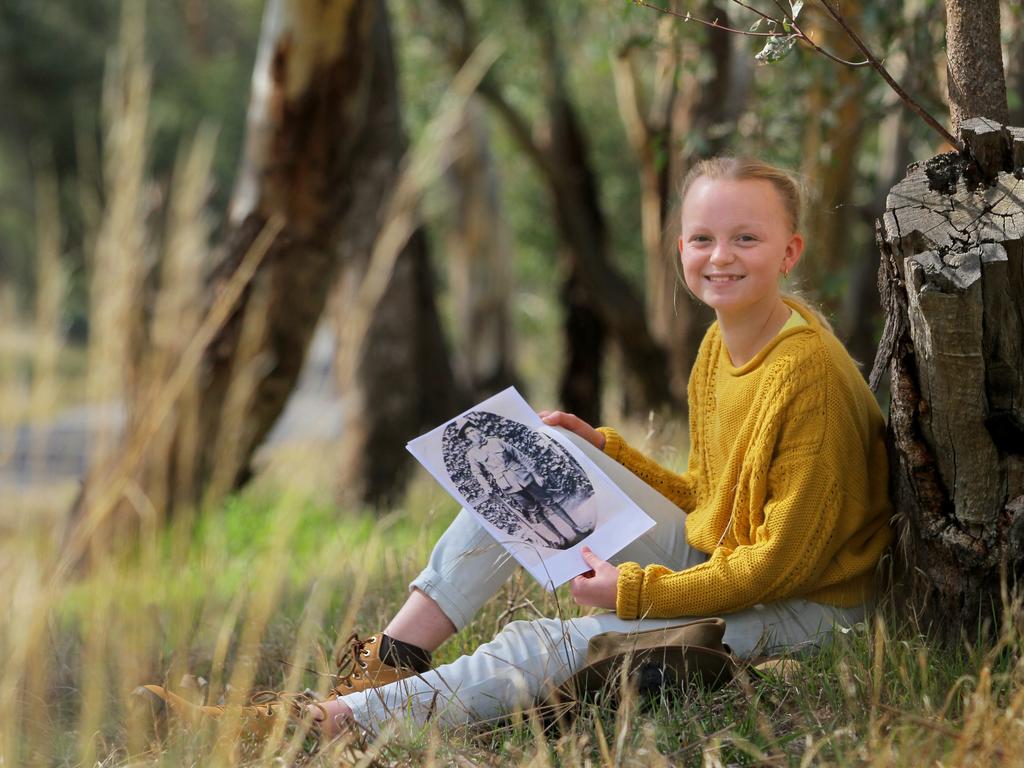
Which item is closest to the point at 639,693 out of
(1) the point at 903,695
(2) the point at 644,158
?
(1) the point at 903,695

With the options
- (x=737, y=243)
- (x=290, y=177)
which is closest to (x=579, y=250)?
(x=290, y=177)

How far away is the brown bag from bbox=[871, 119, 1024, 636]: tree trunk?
0.47 m

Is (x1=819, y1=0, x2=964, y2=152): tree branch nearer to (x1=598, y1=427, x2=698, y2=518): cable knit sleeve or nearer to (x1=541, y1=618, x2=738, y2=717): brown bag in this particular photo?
(x1=598, y1=427, x2=698, y2=518): cable knit sleeve

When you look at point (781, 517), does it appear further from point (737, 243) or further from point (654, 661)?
point (737, 243)

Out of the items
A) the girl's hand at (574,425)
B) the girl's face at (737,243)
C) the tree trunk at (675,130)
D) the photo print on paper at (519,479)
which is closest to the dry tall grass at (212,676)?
the photo print on paper at (519,479)

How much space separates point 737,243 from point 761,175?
0.53ft

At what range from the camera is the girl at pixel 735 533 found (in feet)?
7.97

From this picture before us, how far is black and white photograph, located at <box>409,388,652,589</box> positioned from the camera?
2.57 m

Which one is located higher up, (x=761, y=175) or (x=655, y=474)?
Result: (x=761, y=175)

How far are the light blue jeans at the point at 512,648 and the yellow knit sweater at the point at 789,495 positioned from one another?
0.06 m

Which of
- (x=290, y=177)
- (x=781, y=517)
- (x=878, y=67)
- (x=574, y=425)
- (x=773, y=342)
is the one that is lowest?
(x=781, y=517)

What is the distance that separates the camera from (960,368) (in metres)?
2.30

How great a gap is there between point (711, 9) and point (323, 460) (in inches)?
184

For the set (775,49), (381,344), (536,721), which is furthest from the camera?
(381,344)
